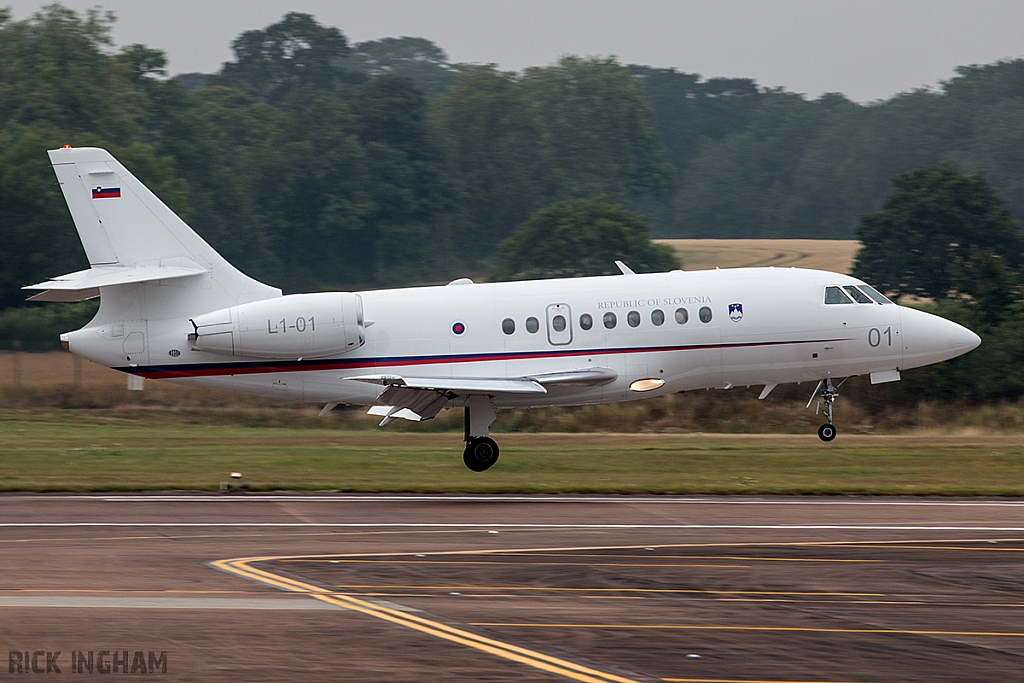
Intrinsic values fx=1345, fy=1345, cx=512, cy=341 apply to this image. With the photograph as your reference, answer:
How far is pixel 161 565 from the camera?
15.2 meters

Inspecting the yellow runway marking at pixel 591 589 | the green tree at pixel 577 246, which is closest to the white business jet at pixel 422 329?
the yellow runway marking at pixel 591 589

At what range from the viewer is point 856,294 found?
24.7 metres

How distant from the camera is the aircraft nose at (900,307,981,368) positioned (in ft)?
80.7

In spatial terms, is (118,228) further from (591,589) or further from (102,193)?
(591,589)

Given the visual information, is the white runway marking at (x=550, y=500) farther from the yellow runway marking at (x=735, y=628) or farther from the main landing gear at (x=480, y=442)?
the yellow runway marking at (x=735, y=628)

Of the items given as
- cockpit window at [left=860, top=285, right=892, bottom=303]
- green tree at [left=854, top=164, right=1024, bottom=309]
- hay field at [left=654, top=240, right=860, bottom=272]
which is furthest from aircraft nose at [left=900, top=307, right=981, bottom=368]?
A: hay field at [left=654, top=240, right=860, bottom=272]

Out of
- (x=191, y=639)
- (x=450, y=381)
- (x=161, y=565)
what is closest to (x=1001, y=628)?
(x=191, y=639)

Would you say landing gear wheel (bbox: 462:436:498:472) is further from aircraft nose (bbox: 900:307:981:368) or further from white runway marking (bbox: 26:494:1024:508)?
aircraft nose (bbox: 900:307:981:368)

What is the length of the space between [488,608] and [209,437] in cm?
2045

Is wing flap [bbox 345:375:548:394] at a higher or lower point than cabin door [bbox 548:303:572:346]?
lower

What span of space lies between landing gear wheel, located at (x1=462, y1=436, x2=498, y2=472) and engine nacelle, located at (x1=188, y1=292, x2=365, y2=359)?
9.29 feet

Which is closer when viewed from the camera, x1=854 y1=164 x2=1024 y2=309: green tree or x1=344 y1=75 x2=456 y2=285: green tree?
x1=854 y1=164 x2=1024 y2=309: green tree

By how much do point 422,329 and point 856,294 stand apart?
7.97 meters

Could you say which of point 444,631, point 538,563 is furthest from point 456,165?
point 444,631
